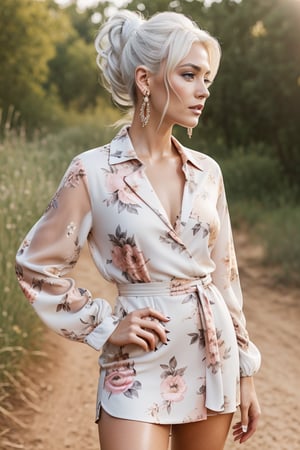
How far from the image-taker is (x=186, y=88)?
7.80ft

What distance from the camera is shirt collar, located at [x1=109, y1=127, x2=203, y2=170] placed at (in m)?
2.43

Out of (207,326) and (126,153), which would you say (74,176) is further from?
(207,326)

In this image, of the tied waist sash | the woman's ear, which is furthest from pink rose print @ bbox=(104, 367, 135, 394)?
the woman's ear

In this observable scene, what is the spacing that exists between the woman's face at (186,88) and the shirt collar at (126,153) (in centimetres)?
14

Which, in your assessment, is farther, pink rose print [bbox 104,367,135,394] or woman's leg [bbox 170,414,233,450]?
woman's leg [bbox 170,414,233,450]

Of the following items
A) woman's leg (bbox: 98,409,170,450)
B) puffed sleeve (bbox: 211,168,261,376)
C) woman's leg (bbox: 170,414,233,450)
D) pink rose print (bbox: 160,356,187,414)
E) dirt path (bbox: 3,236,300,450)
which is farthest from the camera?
dirt path (bbox: 3,236,300,450)

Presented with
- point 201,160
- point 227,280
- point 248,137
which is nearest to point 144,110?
point 201,160

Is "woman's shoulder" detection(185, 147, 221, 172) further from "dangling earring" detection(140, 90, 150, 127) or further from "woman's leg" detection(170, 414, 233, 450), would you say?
"woman's leg" detection(170, 414, 233, 450)

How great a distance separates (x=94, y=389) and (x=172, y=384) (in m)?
3.33

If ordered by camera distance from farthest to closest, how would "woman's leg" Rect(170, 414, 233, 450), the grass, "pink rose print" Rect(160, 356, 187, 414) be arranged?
1. the grass
2. "woman's leg" Rect(170, 414, 233, 450)
3. "pink rose print" Rect(160, 356, 187, 414)

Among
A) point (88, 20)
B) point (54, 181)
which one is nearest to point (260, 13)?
point (54, 181)

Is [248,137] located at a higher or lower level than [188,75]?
lower

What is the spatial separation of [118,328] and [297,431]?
123 inches

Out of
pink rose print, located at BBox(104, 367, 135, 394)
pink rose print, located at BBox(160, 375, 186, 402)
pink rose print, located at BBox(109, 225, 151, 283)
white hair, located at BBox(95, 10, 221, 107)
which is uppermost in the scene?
white hair, located at BBox(95, 10, 221, 107)
